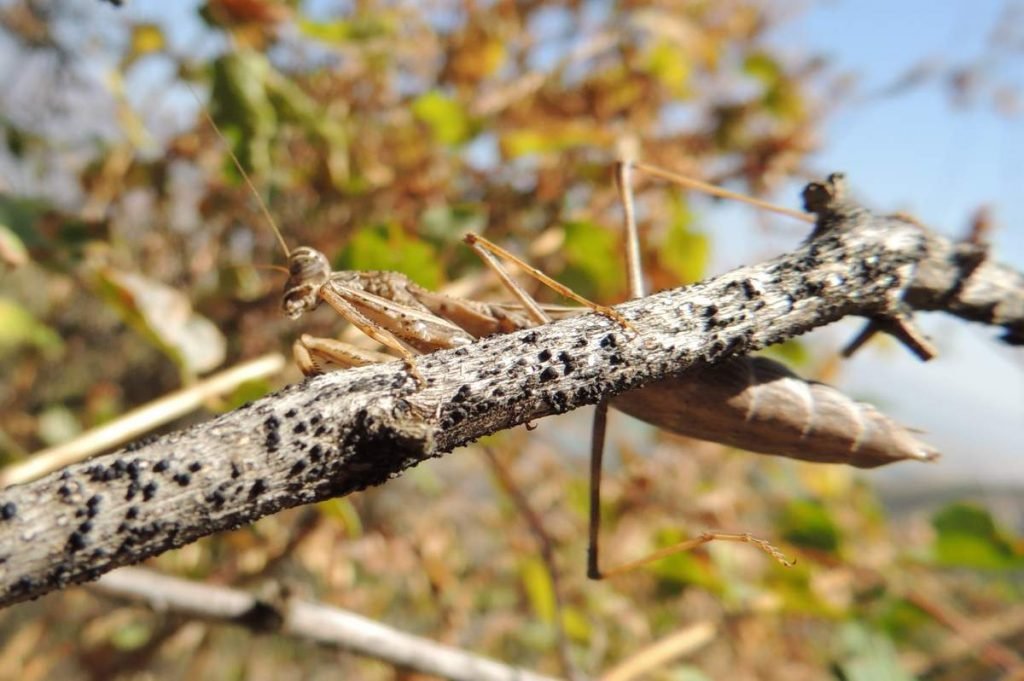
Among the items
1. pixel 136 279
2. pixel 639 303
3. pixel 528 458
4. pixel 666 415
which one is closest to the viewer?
pixel 639 303

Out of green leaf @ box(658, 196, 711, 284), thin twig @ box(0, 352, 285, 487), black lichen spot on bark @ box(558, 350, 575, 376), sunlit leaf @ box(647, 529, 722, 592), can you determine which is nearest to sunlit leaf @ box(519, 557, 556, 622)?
sunlit leaf @ box(647, 529, 722, 592)

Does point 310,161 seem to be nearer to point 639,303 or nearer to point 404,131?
point 404,131

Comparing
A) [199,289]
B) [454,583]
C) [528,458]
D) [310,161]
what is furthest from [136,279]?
[528,458]

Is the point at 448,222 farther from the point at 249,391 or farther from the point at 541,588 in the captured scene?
the point at 541,588

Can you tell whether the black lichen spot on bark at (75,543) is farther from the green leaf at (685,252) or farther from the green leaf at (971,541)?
the green leaf at (971,541)

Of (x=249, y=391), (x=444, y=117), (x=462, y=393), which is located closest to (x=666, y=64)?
(x=444, y=117)

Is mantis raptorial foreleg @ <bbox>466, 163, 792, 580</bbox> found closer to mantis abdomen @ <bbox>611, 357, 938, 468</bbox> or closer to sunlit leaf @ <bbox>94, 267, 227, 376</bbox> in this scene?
mantis abdomen @ <bbox>611, 357, 938, 468</bbox>
